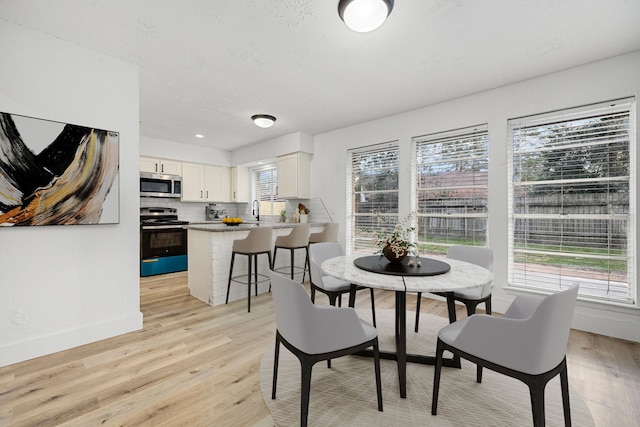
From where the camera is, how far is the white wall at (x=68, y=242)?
211cm

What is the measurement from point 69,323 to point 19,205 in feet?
3.38

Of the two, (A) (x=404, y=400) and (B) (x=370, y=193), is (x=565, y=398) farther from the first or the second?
(B) (x=370, y=193)

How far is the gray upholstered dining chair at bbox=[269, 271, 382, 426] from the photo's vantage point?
4.44 feet

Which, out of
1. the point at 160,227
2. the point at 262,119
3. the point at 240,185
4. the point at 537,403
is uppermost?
the point at 262,119

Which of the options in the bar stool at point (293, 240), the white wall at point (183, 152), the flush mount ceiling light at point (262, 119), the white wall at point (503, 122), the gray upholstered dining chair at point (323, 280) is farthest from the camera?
the white wall at point (183, 152)

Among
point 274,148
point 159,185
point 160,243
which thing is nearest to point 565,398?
point 274,148

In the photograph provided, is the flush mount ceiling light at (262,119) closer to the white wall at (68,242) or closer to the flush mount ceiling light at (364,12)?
the white wall at (68,242)

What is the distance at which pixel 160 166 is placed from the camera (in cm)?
542

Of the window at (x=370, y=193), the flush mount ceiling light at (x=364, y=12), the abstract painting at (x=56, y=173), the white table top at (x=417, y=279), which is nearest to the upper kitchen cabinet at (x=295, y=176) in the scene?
the window at (x=370, y=193)

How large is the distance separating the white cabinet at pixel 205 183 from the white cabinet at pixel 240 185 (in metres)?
0.13

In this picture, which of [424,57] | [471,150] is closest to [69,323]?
[424,57]

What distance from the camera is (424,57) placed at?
2570 millimetres

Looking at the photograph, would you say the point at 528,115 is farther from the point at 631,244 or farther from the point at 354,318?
the point at 354,318

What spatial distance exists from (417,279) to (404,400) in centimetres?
74
